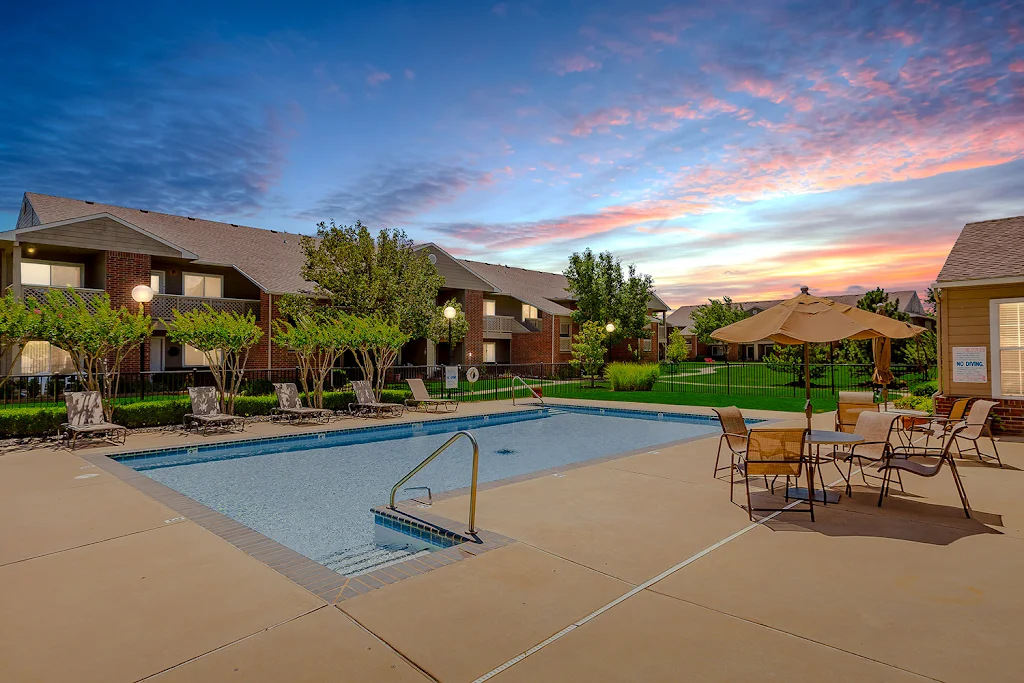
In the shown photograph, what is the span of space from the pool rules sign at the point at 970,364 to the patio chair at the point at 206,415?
1639 centimetres

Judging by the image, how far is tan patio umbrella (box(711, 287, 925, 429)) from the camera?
257 inches

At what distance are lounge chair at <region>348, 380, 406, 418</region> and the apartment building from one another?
6.74 m

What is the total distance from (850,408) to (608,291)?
24.4 meters

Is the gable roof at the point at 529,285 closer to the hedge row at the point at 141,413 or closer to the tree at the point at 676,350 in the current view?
the tree at the point at 676,350

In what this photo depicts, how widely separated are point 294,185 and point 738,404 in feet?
59.1

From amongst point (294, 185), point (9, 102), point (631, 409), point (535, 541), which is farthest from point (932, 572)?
point (9, 102)

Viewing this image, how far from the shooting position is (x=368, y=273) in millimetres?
20969

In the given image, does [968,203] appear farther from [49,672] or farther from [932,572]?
[49,672]

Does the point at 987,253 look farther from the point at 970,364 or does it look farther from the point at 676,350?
the point at 676,350

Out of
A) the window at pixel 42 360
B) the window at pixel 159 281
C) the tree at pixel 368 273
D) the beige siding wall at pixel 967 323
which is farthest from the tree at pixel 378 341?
the beige siding wall at pixel 967 323

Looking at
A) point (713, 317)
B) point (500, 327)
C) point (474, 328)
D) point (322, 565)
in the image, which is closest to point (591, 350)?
point (474, 328)

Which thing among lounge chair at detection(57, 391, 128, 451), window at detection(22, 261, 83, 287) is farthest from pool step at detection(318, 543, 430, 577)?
window at detection(22, 261, 83, 287)

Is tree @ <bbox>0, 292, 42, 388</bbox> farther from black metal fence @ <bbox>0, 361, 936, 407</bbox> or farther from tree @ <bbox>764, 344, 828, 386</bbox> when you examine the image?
tree @ <bbox>764, 344, 828, 386</bbox>

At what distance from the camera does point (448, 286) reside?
30.9 metres
